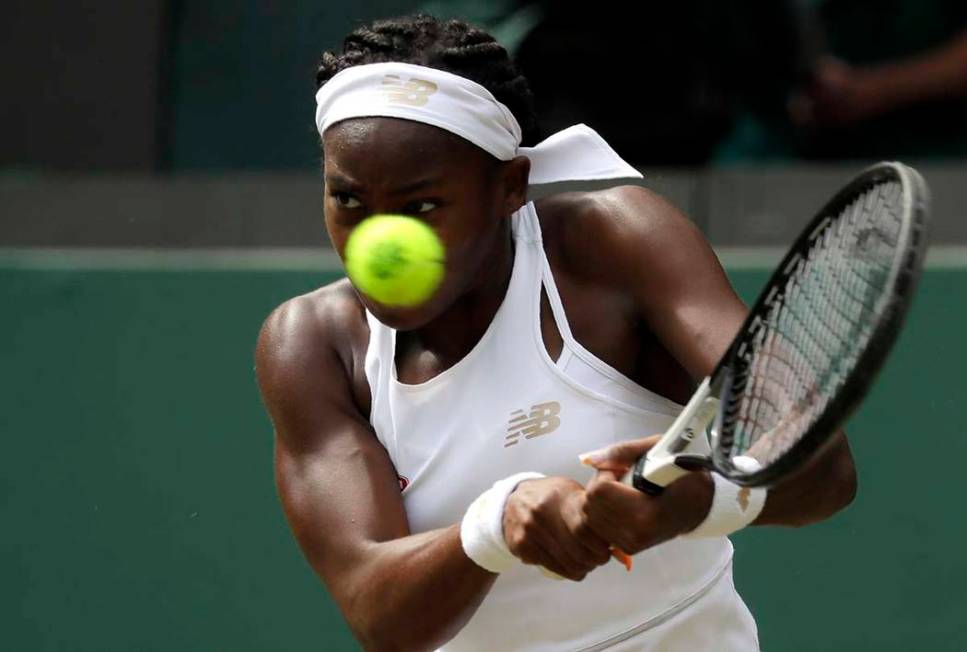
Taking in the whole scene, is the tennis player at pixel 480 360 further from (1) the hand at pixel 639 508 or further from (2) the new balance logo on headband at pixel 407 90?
(1) the hand at pixel 639 508

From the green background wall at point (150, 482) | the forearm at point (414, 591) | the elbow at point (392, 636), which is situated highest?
the forearm at point (414, 591)

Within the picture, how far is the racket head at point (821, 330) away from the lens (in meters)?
1.60

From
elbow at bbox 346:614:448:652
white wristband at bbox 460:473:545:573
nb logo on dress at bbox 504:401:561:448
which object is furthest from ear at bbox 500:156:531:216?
elbow at bbox 346:614:448:652

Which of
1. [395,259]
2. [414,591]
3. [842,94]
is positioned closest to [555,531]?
[414,591]

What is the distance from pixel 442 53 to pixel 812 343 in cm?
68

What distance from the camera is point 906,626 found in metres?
3.53

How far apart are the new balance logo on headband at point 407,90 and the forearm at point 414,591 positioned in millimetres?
528

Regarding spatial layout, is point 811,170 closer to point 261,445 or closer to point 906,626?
point 906,626

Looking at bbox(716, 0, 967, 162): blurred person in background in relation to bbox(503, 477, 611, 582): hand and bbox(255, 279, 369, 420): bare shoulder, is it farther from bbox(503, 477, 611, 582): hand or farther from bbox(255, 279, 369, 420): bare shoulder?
bbox(503, 477, 611, 582): hand

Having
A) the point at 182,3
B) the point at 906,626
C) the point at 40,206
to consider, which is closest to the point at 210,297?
the point at 40,206

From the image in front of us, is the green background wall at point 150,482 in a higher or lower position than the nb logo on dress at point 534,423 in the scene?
lower

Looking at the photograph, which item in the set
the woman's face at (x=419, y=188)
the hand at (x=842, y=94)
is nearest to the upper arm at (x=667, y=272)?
the woman's face at (x=419, y=188)

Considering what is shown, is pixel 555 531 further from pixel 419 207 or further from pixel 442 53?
pixel 442 53

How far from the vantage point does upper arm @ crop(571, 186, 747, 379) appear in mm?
2195
